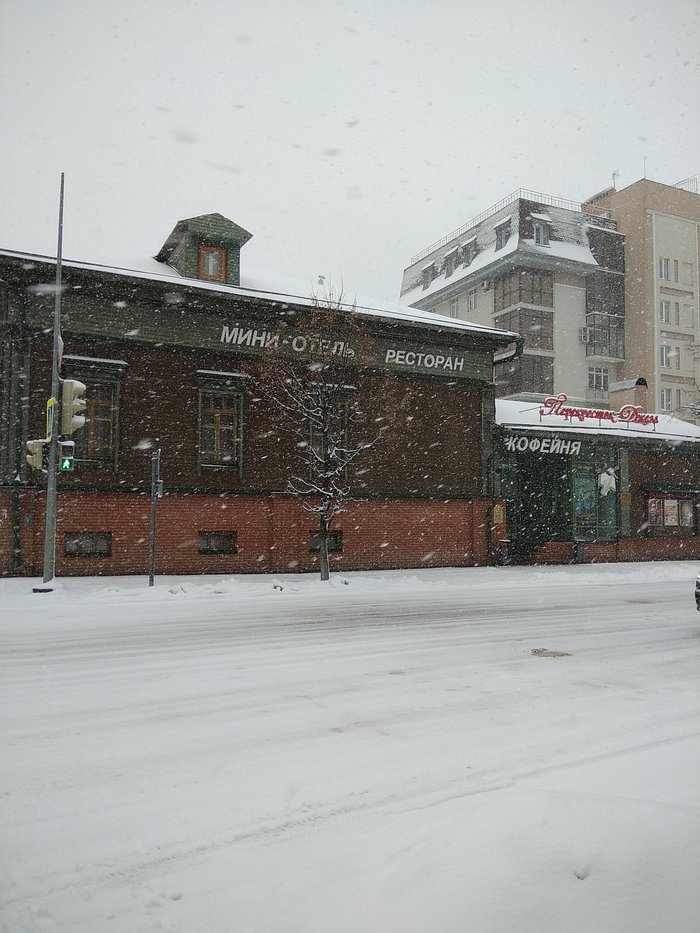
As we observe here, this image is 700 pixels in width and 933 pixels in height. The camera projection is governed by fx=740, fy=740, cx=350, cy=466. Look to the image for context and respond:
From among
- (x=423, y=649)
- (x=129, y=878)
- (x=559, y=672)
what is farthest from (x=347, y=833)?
(x=423, y=649)

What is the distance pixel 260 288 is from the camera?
23.2 metres

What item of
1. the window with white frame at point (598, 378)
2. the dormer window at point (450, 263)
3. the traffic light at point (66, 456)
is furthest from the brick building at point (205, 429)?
the dormer window at point (450, 263)

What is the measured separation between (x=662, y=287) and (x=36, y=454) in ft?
164

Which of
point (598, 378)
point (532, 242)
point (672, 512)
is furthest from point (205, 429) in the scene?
point (598, 378)

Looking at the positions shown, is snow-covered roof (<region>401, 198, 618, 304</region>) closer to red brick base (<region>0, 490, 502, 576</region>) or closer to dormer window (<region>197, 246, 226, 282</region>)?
red brick base (<region>0, 490, 502, 576</region>)

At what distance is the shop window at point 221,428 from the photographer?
2177cm

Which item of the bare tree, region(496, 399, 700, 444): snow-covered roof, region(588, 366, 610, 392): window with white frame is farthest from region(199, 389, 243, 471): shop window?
region(588, 366, 610, 392): window with white frame

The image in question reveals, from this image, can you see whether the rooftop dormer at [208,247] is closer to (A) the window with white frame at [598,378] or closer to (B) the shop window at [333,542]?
(B) the shop window at [333,542]

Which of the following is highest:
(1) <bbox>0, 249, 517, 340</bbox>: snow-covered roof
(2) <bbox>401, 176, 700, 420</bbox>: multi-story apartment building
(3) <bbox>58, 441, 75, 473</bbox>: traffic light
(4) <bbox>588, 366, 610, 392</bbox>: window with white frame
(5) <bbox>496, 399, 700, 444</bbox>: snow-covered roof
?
(2) <bbox>401, 176, 700, 420</bbox>: multi-story apartment building

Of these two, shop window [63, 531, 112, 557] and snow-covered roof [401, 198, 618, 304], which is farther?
snow-covered roof [401, 198, 618, 304]

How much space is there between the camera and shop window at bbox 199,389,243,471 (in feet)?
71.4

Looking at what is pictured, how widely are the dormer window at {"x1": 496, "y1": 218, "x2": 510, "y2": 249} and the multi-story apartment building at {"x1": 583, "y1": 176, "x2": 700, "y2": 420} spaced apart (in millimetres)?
9494

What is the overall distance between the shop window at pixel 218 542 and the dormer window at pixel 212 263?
7.71 metres

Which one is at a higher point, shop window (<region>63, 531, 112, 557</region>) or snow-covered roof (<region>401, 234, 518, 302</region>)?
snow-covered roof (<region>401, 234, 518, 302</region>)
